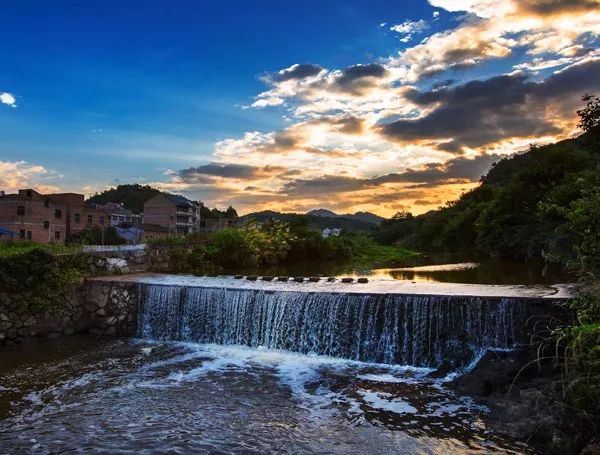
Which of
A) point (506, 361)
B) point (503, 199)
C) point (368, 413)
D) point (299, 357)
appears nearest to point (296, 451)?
point (368, 413)

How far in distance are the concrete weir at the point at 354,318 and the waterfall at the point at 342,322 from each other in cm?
2

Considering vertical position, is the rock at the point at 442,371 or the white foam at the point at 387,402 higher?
the rock at the point at 442,371

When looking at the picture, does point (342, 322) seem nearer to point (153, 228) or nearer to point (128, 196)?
point (153, 228)

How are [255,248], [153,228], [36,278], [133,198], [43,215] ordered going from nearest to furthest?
[36,278]
[255,248]
[43,215]
[153,228]
[133,198]

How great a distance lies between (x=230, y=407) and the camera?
8734 mm

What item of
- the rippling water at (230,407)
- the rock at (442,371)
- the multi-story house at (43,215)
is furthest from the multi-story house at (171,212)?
the rock at (442,371)

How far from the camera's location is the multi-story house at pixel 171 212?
243 feet

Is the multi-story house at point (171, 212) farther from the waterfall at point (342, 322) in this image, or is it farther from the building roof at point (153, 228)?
the waterfall at point (342, 322)

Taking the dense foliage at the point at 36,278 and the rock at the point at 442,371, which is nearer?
the rock at the point at 442,371

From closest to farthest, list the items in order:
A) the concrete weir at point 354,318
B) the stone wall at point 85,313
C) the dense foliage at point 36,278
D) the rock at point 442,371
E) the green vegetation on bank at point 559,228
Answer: the green vegetation on bank at point 559,228 → the rock at point 442,371 → the concrete weir at point 354,318 → the stone wall at point 85,313 → the dense foliage at point 36,278

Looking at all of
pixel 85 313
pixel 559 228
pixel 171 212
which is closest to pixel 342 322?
pixel 559 228

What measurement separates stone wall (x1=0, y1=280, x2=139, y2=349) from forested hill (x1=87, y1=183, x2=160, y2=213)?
9173 cm

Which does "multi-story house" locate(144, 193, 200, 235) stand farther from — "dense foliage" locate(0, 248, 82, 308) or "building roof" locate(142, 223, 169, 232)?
"dense foliage" locate(0, 248, 82, 308)

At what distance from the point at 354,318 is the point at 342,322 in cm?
33
